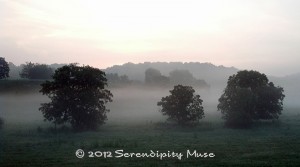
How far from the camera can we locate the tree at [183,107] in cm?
6775

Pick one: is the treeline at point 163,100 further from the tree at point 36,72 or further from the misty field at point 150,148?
the tree at point 36,72

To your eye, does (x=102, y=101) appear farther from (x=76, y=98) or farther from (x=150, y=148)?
(x=150, y=148)

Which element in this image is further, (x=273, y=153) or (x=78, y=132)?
(x=78, y=132)

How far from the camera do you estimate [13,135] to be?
51.9m

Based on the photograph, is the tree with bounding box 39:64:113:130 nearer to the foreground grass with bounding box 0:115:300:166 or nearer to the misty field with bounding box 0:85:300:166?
the misty field with bounding box 0:85:300:166

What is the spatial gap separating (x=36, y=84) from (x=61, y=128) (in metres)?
65.0

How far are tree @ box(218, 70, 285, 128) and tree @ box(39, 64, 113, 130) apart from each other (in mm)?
24504

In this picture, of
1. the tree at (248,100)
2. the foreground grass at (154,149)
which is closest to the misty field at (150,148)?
the foreground grass at (154,149)

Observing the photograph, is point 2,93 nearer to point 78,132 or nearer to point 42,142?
point 78,132

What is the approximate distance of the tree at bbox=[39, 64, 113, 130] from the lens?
61625 millimetres

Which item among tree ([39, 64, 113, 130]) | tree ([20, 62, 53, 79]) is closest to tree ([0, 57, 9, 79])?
tree ([20, 62, 53, 79])

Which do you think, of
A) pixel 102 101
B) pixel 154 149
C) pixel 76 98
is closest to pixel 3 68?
pixel 76 98

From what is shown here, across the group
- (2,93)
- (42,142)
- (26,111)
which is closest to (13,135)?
(42,142)

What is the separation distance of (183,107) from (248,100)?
13108 millimetres
